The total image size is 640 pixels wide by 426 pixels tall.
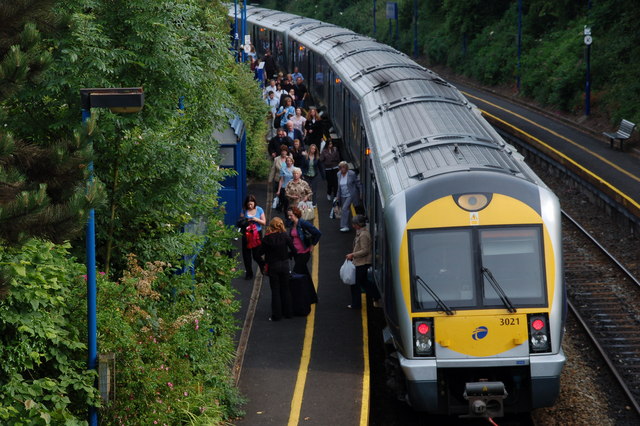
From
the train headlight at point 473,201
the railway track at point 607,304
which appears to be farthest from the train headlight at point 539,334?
the railway track at point 607,304

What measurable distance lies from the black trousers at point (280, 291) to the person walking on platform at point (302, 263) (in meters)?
0.12

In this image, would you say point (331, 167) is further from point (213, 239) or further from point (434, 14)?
point (434, 14)

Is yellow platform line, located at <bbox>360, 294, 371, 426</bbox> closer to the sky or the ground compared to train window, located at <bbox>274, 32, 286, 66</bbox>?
closer to the ground

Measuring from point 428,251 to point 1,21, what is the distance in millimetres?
5499

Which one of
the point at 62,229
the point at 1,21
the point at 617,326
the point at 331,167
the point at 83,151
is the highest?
the point at 1,21

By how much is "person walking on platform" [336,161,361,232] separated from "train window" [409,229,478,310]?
25.4ft

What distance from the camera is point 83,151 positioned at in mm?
8039

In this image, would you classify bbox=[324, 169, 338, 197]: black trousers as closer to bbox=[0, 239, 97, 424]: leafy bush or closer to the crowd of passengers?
the crowd of passengers

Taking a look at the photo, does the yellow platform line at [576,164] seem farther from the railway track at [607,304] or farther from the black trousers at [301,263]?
the black trousers at [301,263]

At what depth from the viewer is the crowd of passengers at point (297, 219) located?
1431 cm

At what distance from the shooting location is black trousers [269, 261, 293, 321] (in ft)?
46.8

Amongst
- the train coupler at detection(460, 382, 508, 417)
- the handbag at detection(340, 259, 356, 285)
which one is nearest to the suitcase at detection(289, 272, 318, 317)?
the handbag at detection(340, 259, 356, 285)

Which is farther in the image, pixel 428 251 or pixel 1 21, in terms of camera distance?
pixel 428 251

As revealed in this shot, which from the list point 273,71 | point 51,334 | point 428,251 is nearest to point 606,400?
point 428,251
